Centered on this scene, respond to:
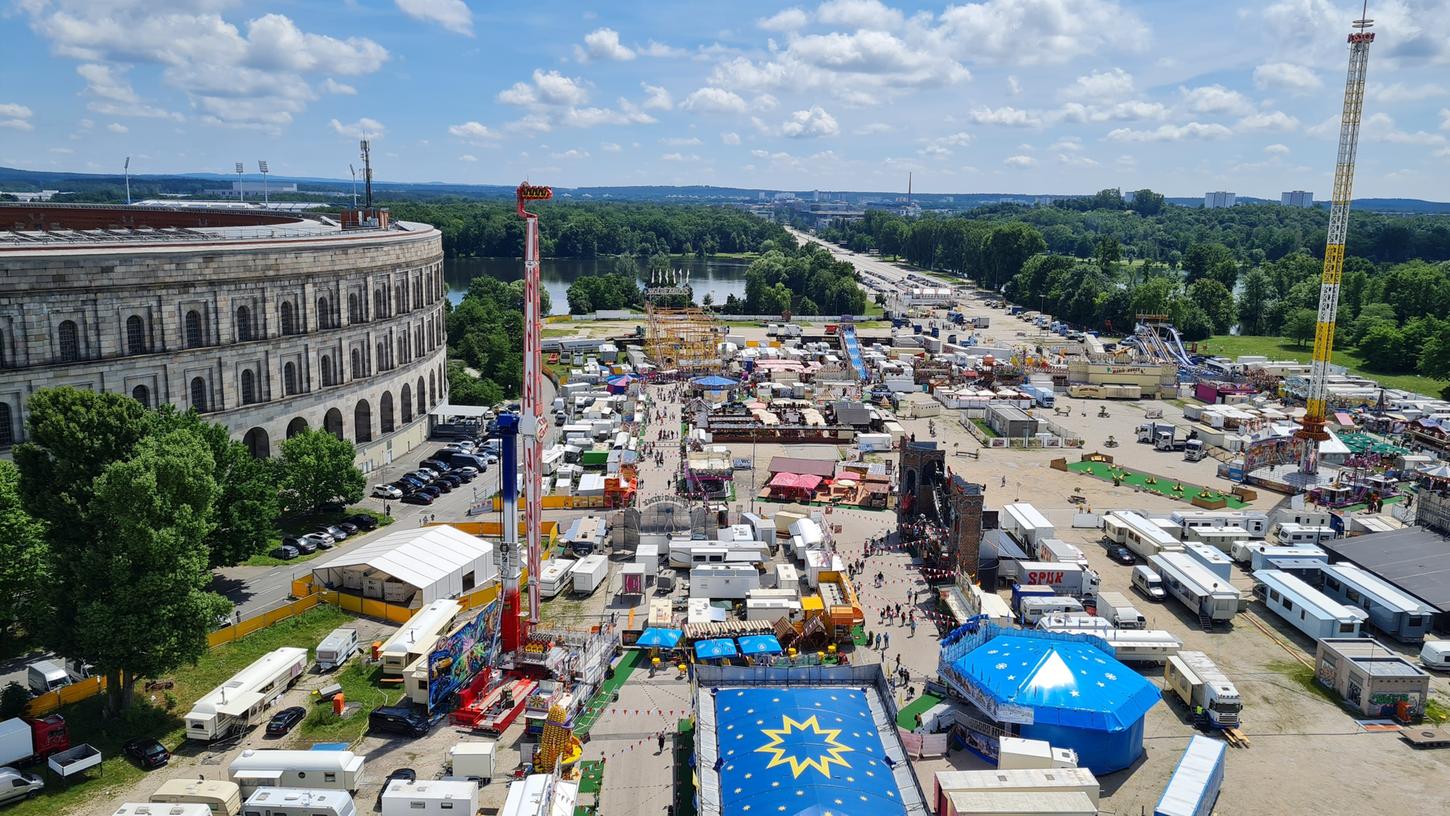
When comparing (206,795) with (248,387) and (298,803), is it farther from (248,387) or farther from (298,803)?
(248,387)

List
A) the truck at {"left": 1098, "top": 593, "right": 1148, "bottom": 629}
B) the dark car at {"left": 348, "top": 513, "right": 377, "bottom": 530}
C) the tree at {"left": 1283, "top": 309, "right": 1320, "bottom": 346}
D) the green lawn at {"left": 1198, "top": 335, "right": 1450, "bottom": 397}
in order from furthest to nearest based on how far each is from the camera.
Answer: the tree at {"left": 1283, "top": 309, "right": 1320, "bottom": 346}, the green lawn at {"left": 1198, "top": 335, "right": 1450, "bottom": 397}, the dark car at {"left": 348, "top": 513, "right": 377, "bottom": 530}, the truck at {"left": 1098, "top": 593, "right": 1148, "bottom": 629}

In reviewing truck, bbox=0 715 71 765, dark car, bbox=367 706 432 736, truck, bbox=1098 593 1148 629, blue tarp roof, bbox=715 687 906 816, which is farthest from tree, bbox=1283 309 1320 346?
truck, bbox=0 715 71 765

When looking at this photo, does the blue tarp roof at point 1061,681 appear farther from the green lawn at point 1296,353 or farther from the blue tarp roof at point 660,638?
the green lawn at point 1296,353

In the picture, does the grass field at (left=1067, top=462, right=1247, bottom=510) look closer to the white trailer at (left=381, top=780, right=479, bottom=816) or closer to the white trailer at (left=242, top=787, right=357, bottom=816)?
the white trailer at (left=381, top=780, right=479, bottom=816)

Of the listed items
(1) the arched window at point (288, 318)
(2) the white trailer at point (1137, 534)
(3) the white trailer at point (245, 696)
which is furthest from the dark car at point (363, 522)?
(2) the white trailer at point (1137, 534)

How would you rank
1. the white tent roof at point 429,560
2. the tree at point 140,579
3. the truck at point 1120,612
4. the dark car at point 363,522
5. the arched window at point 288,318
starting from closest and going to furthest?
the tree at point 140,579
the truck at point 1120,612
the white tent roof at point 429,560
the dark car at point 363,522
the arched window at point 288,318

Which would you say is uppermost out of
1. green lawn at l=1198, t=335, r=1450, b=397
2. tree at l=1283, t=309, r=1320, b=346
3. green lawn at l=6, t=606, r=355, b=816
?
tree at l=1283, t=309, r=1320, b=346
